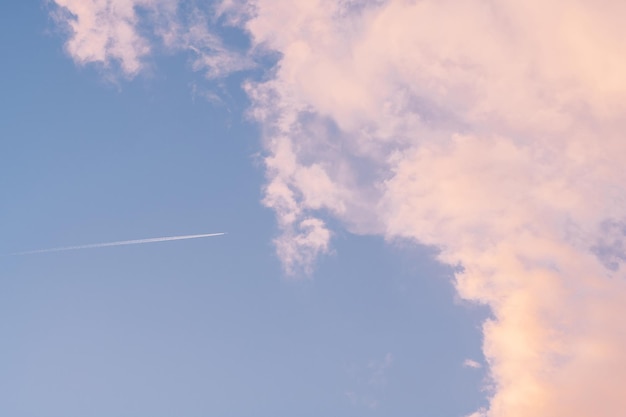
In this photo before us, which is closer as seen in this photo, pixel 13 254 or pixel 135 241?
pixel 13 254

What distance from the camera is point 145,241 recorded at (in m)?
131

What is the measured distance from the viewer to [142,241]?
13188 cm

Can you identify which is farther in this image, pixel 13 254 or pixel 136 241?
pixel 136 241

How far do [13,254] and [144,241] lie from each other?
4100cm

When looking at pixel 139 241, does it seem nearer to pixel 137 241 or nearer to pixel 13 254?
pixel 137 241

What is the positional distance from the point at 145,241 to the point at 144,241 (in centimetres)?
42

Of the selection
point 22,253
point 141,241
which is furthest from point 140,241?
point 22,253

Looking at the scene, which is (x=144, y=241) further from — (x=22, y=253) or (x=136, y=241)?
(x=22, y=253)

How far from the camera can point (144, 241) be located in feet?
431

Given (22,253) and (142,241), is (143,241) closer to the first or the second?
(142,241)

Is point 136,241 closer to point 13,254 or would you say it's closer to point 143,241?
point 143,241

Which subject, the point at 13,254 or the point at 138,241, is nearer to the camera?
the point at 13,254

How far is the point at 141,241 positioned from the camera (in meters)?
132

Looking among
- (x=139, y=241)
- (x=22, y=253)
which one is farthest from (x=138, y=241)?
(x=22, y=253)
